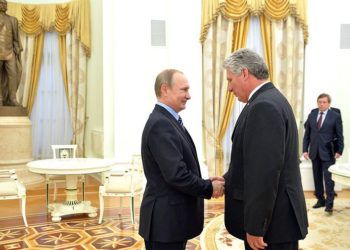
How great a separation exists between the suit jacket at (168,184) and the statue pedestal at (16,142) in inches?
250

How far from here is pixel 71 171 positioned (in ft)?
16.3

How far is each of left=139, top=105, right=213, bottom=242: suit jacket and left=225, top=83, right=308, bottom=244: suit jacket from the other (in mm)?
214

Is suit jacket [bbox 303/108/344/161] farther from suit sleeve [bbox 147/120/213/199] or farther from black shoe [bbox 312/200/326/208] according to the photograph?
suit sleeve [bbox 147/120/213/199]

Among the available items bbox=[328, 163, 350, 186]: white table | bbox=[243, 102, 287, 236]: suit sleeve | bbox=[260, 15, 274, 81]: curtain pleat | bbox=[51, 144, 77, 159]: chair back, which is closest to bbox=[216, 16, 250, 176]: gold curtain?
bbox=[260, 15, 274, 81]: curtain pleat

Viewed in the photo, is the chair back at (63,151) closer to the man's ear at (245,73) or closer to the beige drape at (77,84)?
the beige drape at (77,84)

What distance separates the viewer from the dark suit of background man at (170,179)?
202cm

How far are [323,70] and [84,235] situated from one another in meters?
5.21

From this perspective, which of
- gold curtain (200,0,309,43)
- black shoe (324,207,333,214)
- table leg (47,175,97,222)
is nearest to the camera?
table leg (47,175,97,222)

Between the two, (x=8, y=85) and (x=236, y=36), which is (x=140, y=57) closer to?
(x=236, y=36)

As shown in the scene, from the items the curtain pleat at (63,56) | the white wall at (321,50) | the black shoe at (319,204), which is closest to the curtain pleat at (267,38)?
the white wall at (321,50)

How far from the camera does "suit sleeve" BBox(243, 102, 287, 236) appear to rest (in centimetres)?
179

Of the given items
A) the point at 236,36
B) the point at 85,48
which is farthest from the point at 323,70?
the point at 85,48

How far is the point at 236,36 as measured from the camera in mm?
7562

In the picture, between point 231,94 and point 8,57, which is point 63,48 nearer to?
point 8,57
